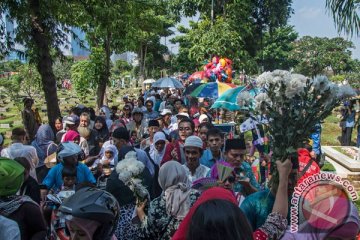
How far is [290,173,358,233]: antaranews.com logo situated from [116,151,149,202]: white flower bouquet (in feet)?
5.09

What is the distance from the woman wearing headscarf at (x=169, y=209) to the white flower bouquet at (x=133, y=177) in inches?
14.9

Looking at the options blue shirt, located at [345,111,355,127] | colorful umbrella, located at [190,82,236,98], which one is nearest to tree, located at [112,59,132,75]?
blue shirt, located at [345,111,355,127]

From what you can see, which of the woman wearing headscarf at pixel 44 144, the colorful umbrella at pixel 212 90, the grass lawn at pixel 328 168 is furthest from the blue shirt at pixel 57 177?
the grass lawn at pixel 328 168

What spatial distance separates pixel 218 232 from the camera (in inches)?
66.2

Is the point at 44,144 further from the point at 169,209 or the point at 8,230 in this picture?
the point at 8,230

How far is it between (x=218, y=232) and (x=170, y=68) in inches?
1885

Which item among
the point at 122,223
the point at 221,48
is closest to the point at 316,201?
the point at 122,223

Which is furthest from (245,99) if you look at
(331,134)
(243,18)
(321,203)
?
(243,18)

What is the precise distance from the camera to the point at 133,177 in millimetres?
3701

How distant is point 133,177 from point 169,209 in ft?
2.77

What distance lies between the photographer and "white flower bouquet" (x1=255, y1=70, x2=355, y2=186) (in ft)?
8.85

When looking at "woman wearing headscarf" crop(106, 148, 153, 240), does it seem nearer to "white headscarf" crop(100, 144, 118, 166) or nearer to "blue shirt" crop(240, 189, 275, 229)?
"blue shirt" crop(240, 189, 275, 229)

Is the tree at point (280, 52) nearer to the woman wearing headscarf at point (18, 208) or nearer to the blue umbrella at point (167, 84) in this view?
the blue umbrella at point (167, 84)

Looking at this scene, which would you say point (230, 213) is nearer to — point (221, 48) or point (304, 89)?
point (304, 89)
